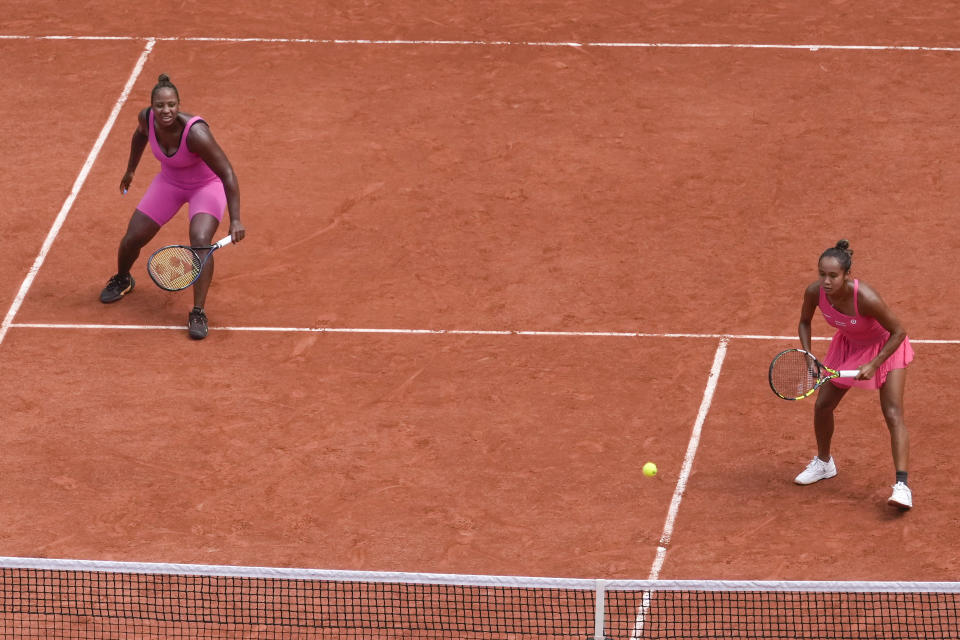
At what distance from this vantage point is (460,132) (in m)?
15.7

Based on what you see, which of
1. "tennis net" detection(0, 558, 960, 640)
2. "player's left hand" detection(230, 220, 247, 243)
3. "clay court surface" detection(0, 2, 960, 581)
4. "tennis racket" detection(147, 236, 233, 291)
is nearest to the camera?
"tennis net" detection(0, 558, 960, 640)

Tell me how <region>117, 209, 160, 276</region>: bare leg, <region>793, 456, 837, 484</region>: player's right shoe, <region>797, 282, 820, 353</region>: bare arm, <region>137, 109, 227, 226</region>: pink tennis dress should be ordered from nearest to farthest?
<region>797, 282, 820, 353</region>: bare arm
<region>793, 456, 837, 484</region>: player's right shoe
<region>137, 109, 227, 226</region>: pink tennis dress
<region>117, 209, 160, 276</region>: bare leg

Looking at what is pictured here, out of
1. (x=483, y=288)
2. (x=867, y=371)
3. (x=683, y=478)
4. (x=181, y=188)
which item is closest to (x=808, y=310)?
(x=867, y=371)

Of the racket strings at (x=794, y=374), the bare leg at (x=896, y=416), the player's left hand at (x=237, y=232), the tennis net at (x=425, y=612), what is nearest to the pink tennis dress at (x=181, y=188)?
the player's left hand at (x=237, y=232)

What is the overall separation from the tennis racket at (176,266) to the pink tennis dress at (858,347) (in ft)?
15.4

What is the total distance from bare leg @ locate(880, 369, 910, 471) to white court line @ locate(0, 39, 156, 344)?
21.7 ft

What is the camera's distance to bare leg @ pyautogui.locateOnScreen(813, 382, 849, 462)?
1033 cm

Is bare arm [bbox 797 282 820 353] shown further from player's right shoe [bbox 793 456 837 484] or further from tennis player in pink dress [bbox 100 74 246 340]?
tennis player in pink dress [bbox 100 74 246 340]

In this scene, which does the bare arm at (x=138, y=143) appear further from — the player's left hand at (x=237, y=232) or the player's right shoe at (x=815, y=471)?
the player's right shoe at (x=815, y=471)

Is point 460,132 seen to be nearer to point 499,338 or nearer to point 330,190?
point 330,190

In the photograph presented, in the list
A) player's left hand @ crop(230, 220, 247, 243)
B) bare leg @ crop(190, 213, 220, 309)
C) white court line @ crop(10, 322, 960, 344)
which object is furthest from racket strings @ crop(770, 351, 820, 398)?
bare leg @ crop(190, 213, 220, 309)

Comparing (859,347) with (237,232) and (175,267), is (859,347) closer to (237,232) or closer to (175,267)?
(237,232)

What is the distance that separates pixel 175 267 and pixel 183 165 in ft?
2.55

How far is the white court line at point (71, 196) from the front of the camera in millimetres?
13078
